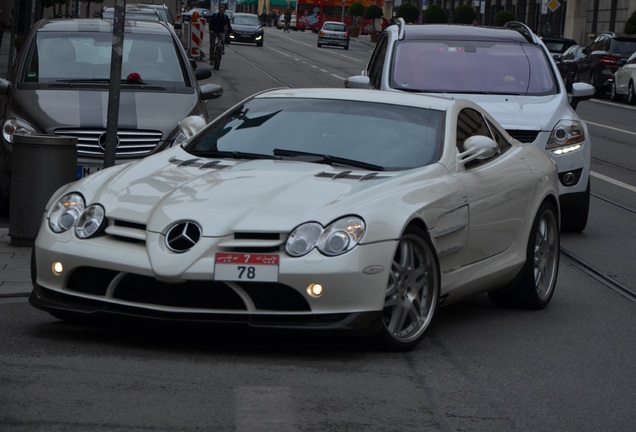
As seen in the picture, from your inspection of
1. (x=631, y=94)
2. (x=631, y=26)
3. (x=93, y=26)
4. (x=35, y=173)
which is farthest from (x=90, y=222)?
(x=631, y=26)

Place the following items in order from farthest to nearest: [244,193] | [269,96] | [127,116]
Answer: [127,116] < [269,96] < [244,193]

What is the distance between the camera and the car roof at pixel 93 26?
13.3 meters

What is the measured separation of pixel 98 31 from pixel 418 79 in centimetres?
308

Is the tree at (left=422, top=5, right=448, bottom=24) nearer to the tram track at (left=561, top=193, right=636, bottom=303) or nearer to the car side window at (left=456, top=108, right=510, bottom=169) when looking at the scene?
the tram track at (left=561, top=193, right=636, bottom=303)

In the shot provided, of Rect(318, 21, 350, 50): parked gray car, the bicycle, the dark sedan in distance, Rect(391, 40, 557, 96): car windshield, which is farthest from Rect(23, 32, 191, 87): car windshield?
Rect(318, 21, 350, 50): parked gray car

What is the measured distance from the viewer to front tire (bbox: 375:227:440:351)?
22.1ft

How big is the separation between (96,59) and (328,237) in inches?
272

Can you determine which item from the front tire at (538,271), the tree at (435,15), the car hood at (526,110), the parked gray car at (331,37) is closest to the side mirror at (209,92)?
the car hood at (526,110)

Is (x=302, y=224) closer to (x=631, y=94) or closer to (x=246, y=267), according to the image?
(x=246, y=267)

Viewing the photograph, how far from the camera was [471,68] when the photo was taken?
1306cm

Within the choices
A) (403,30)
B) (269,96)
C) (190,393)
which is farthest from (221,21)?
(190,393)

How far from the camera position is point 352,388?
602 cm

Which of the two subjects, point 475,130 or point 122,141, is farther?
point 122,141

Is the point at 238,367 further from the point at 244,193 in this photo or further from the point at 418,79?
the point at 418,79
